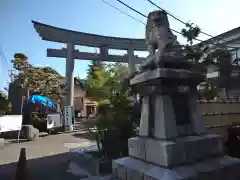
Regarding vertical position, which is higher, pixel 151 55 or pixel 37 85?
pixel 37 85

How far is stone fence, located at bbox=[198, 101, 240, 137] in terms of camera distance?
262 inches

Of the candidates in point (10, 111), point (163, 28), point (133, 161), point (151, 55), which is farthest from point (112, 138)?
point (10, 111)

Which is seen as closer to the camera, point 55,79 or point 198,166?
point 198,166

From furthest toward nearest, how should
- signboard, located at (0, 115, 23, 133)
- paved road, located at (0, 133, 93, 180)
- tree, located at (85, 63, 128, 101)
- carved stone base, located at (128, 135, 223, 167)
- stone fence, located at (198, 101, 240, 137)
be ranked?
signboard, located at (0, 115, 23, 133), stone fence, located at (198, 101, 240, 137), tree, located at (85, 63, 128, 101), paved road, located at (0, 133, 93, 180), carved stone base, located at (128, 135, 223, 167)

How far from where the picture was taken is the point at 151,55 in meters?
4.18

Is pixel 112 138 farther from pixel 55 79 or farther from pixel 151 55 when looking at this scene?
pixel 55 79

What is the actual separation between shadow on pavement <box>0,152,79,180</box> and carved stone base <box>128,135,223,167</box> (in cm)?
286

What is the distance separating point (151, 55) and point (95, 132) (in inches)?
145

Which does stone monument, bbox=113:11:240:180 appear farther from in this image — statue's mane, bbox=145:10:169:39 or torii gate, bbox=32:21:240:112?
torii gate, bbox=32:21:240:112

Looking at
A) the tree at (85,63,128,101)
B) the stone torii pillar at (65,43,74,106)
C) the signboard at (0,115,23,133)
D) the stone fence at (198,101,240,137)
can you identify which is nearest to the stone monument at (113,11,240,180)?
the tree at (85,63,128,101)

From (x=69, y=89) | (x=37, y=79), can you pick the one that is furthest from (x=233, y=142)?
(x=37, y=79)

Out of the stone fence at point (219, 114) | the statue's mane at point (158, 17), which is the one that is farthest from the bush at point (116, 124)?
Result: the statue's mane at point (158, 17)

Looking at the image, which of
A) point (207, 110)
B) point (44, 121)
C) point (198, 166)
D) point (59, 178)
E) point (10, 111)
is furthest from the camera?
point (10, 111)

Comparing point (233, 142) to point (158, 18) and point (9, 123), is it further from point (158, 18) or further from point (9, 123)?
point (9, 123)
